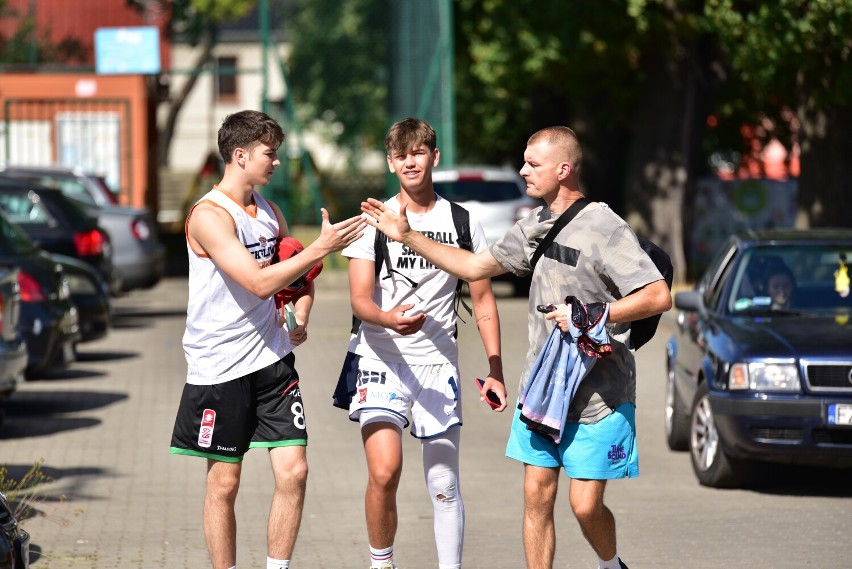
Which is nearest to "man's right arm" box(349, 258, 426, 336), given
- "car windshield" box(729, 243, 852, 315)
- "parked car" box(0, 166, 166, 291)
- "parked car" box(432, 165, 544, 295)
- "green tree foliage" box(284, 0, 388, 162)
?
"car windshield" box(729, 243, 852, 315)

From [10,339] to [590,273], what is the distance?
5.96 metres

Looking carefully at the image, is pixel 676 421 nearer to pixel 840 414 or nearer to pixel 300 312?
pixel 840 414

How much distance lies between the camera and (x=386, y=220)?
20.4 ft

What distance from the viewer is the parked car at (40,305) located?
1252 cm

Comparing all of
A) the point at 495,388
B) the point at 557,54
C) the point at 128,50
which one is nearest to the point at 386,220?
the point at 495,388

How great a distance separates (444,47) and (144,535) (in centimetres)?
1876

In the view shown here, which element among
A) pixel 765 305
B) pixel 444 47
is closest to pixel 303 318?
pixel 765 305

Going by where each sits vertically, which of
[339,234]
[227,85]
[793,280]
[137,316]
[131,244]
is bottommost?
[137,316]

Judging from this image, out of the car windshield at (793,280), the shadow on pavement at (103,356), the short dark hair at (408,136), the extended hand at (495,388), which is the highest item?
the short dark hair at (408,136)

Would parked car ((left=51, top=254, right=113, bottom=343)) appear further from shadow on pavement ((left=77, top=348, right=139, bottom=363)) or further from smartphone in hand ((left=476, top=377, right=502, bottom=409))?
smartphone in hand ((left=476, top=377, right=502, bottom=409))

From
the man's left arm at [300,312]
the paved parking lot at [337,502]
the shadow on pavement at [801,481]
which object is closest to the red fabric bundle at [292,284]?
the man's left arm at [300,312]

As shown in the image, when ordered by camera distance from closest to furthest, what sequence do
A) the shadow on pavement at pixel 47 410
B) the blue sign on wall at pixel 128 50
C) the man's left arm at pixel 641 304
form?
1. the man's left arm at pixel 641 304
2. the shadow on pavement at pixel 47 410
3. the blue sign on wall at pixel 128 50

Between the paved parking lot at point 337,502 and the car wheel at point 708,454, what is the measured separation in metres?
0.11

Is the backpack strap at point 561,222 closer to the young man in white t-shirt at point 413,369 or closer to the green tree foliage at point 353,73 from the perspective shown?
the young man in white t-shirt at point 413,369
